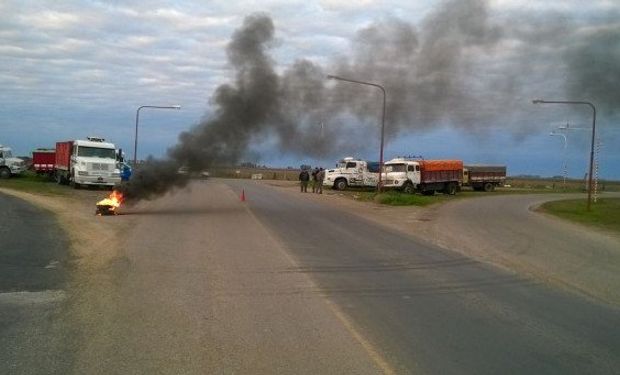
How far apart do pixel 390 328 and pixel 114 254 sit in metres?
7.22

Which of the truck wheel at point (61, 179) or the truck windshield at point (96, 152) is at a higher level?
the truck windshield at point (96, 152)

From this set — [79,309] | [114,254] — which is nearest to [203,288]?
[79,309]

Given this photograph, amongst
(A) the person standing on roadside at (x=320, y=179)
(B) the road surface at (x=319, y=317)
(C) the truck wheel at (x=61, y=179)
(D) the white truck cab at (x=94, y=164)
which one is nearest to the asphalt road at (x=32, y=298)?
(B) the road surface at (x=319, y=317)

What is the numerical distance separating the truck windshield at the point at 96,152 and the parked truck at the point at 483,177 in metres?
34.1

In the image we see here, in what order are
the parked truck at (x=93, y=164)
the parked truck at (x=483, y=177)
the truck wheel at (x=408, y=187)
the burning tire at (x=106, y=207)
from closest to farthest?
the burning tire at (x=106, y=207) → the parked truck at (x=93, y=164) → the truck wheel at (x=408, y=187) → the parked truck at (x=483, y=177)

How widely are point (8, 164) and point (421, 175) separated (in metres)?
29.4

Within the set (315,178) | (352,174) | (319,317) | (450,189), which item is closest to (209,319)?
(319,317)

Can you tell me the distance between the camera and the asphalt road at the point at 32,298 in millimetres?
5500

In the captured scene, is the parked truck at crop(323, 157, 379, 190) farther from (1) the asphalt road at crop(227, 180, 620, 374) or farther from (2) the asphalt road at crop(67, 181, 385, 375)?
(2) the asphalt road at crop(67, 181, 385, 375)

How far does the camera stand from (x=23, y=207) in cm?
2175

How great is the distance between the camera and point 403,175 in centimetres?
4575

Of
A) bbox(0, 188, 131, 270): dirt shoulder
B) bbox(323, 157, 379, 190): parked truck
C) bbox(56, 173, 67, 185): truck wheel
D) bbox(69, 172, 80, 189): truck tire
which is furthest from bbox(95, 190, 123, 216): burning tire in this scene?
bbox(323, 157, 379, 190): parked truck

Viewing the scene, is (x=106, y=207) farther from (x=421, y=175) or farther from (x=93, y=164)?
(x=421, y=175)

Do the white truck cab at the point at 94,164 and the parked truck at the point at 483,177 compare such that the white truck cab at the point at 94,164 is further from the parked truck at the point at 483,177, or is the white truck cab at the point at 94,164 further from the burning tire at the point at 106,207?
the parked truck at the point at 483,177
